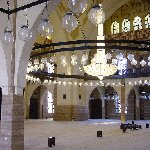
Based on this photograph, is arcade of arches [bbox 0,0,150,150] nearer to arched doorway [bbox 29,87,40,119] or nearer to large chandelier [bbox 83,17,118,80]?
arched doorway [bbox 29,87,40,119]

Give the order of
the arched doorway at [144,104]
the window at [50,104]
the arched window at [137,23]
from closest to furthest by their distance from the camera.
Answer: the arched window at [137,23] → the arched doorway at [144,104] → the window at [50,104]

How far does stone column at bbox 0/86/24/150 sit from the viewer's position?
7.99 m

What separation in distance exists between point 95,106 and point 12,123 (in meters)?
23.8

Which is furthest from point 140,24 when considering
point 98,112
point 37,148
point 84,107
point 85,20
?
point 37,148

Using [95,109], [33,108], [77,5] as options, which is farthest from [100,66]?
[33,108]

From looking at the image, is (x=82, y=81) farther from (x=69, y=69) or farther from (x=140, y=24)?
(x=140, y=24)

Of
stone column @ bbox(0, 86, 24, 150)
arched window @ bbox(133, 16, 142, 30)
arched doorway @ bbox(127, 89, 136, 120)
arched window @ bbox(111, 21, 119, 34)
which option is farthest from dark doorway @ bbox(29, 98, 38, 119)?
stone column @ bbox(0, 86, 24, 150)

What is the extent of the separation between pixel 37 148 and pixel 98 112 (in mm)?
22548

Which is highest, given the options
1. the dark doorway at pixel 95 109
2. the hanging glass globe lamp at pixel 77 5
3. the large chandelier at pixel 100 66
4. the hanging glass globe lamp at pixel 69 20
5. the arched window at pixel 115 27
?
the arched window at pixel 115 27

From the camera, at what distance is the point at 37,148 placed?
29.3 ft

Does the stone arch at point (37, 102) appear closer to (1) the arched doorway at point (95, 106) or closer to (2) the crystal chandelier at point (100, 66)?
(1) the arched doorway at point (95, 106)

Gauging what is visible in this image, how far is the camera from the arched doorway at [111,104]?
98.6 ft

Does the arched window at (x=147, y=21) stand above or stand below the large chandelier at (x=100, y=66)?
above

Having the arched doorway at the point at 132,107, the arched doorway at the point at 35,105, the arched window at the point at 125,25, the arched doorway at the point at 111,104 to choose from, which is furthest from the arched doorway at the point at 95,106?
the arched window at the point at 125,25
